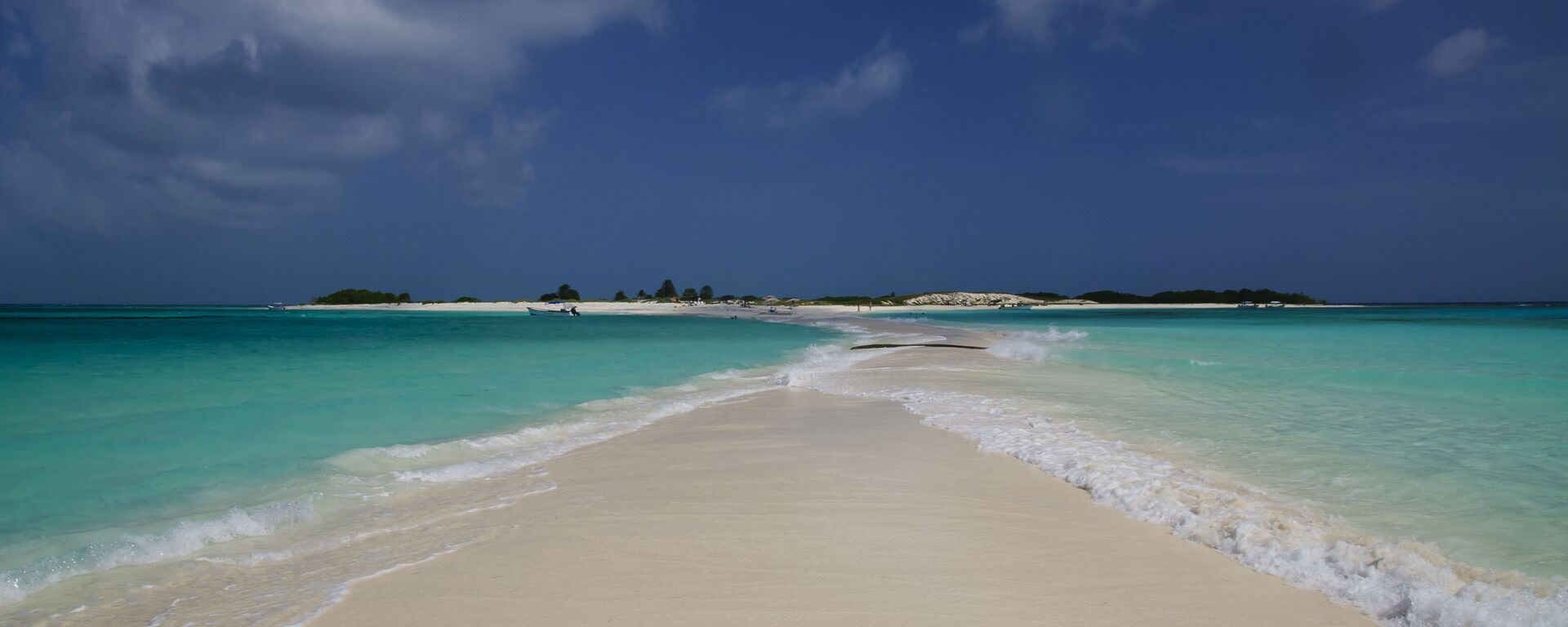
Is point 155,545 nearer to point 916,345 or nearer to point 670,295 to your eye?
point 916,345

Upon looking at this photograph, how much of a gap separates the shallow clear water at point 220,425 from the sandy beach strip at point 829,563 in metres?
2.29

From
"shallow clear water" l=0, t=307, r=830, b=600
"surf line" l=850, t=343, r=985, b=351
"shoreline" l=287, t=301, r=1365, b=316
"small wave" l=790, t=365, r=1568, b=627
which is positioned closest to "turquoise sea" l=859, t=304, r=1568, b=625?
"small wave" l=790, t=365, r=1568, b=627

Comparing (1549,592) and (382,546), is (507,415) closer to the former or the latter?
(382,546)

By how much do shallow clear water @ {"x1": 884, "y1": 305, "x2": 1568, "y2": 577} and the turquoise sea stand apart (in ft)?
0.09

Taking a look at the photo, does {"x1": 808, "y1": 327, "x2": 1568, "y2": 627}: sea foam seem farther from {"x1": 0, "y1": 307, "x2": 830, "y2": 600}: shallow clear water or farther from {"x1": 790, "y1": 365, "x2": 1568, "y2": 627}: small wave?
{"x1": 0, "y1": 307, "x2": 830, "y2": 600}: shallow clear water

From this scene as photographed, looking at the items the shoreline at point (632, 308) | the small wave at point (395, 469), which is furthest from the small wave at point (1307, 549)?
the shoreline at point (632, 308)

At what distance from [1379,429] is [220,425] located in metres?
14.2

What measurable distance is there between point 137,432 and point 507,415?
421 centimetres

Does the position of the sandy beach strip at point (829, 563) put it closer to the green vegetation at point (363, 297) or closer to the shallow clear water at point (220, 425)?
the shallow clear water at point (220, 425)

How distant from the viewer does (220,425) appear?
9.45 metres

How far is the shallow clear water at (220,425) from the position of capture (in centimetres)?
522

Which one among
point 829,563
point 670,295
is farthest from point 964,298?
point 829,563

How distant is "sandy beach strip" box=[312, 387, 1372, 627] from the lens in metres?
3.38

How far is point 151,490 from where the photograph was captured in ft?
20.4
